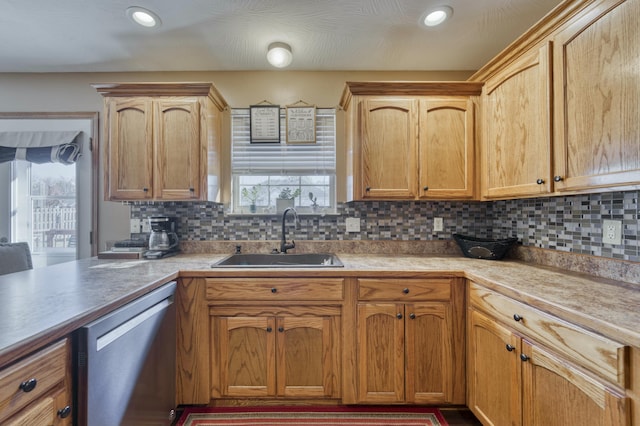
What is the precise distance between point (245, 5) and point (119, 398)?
2.02 m

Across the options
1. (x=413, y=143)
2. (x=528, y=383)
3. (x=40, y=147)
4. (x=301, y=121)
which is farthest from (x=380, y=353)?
(x=40, y=147)

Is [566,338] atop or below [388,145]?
below

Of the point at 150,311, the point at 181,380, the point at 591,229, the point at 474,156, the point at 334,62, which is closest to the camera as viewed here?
the point at 150,311

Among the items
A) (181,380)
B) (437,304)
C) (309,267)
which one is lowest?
(181,380)

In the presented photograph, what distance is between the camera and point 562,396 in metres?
1.02

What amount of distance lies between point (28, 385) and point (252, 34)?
79.8 inches

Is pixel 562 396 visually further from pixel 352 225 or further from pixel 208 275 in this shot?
pixel 208 275

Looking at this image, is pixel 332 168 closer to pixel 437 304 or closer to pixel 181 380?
pixel 437 304

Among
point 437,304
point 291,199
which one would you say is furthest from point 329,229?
point 437,304

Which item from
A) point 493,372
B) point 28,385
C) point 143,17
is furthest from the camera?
point 143,17

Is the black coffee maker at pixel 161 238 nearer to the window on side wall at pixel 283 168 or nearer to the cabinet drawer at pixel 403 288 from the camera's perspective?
the window on side wall at pixel 283 168

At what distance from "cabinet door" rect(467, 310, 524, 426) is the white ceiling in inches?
69.9

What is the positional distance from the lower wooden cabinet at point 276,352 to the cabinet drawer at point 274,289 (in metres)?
0.07

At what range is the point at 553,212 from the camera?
1.76m
